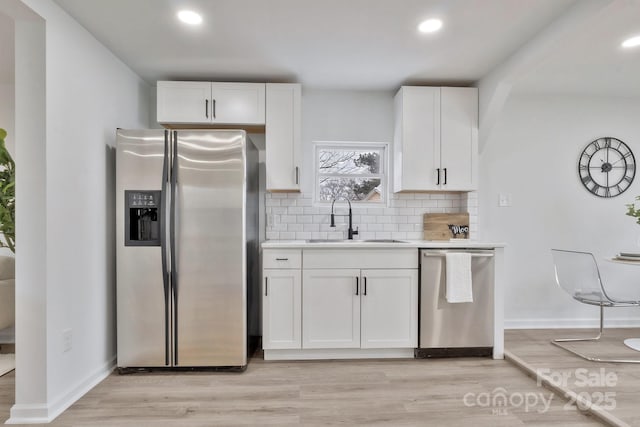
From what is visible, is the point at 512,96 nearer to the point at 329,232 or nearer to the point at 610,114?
the point at 610,114

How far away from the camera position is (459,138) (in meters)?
3.22

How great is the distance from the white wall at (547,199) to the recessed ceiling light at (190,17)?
108 inches

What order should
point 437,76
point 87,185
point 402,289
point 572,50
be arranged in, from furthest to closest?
1. point 437,76
2. point 402,289
3. point 572,50
4. point 87,185

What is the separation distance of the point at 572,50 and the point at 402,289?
7.05 ft

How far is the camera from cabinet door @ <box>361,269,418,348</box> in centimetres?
286

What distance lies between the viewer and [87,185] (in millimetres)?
2396

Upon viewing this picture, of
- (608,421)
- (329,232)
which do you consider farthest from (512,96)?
(608,421)

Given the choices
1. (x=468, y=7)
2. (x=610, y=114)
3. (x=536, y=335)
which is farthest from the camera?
(x=610, y=114)

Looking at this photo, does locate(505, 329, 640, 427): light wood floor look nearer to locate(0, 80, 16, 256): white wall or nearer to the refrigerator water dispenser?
the refrigerator water dispenser

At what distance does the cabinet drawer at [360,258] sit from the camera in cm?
286

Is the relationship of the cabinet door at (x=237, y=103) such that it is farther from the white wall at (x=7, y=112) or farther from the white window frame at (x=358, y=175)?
the white wall at (x=7, y=112)

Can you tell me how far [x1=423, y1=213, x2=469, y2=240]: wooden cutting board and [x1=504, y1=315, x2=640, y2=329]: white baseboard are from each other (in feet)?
3.34

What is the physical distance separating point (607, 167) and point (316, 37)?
3.20 m

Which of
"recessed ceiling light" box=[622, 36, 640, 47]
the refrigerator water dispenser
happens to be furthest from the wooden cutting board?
the refrigerator water dispenser
